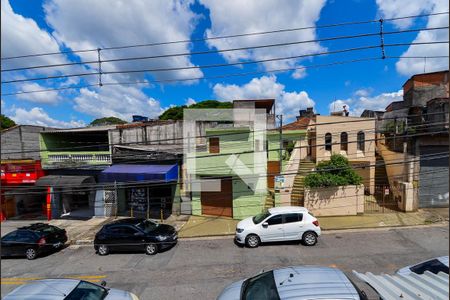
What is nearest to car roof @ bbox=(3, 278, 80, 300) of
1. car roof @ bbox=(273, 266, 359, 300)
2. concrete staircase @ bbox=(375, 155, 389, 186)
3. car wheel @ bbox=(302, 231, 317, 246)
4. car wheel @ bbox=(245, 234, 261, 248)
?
car roof @ bbox=(273, 266, 359, 300)

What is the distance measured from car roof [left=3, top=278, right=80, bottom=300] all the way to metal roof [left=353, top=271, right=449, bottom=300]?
5.70 metres

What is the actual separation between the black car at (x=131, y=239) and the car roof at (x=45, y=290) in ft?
18.1

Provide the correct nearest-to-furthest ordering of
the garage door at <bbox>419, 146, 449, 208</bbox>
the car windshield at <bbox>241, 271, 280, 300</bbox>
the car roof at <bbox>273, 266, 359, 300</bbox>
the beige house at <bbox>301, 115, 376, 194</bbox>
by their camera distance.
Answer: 1. the car roof at <bbox>273, 266, 359, 300</bbox>
2. the car windshield at <bbox>241, 271, 280, 300</bbox>
3. the garage door at <bbox>419, 146, 449, 208</bbox>
4. the beige house at <bbox>301, 115, 376, 194</bbox>

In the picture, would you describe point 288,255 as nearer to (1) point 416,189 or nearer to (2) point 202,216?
(2) point 202,216

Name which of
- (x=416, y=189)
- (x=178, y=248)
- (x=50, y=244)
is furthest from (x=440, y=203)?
(x=50, y=244)

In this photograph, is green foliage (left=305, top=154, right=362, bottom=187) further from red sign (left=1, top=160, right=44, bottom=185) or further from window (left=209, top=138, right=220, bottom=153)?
red sign (left=1, top=160, right=44, bottom=185)

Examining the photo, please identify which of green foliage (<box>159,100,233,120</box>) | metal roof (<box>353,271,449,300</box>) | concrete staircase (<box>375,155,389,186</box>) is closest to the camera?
metal roof (<box>353,271,449,300</box>)

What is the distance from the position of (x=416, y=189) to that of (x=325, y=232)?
6.60 metres

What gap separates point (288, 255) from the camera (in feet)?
34.9

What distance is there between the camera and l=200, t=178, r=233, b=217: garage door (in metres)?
16.2

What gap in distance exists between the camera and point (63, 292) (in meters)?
5.50

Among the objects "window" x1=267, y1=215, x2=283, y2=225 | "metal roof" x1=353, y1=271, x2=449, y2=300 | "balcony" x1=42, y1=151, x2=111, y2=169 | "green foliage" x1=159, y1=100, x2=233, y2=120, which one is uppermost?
"green foliage" x1=159, y1=100, x2=233, y2=120

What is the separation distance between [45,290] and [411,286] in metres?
6.60

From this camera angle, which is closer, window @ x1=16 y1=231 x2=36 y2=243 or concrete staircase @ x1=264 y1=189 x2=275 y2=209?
window @ x1=16 y1=231 x2=36 y2=243
